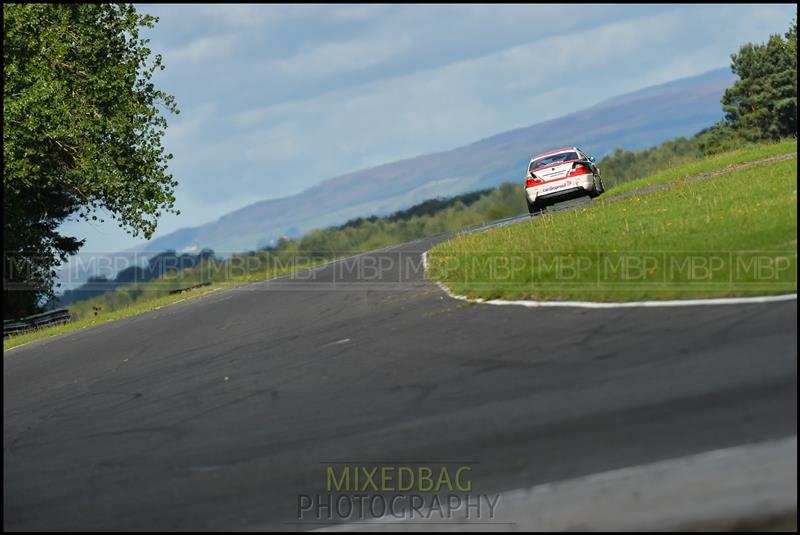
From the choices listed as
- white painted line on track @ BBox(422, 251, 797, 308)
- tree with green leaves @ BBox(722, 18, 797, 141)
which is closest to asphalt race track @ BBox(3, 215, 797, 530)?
white painted line on track @ BBox(422, 251, 797, 308)

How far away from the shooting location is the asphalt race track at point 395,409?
8.28 m

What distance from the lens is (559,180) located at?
3528 centimetres

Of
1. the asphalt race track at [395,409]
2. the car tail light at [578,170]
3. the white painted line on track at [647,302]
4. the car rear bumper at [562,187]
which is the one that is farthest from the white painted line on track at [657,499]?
the car tail light at [578,170]

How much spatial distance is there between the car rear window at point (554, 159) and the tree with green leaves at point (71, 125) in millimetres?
13565

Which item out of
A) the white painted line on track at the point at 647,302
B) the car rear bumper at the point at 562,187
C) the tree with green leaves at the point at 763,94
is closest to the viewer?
the white painted line on track at the point at 647,302

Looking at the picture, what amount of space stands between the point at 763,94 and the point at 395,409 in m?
104

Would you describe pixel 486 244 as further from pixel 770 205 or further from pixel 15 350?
pixel 15 350

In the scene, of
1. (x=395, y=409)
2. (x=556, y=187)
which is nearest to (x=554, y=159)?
(x=556, y=187)

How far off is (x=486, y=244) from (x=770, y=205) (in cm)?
830

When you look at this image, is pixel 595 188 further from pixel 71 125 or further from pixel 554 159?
pixel 71 125

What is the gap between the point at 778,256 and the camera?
14.1 metres

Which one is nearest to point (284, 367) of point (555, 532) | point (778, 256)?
point (778, 256)

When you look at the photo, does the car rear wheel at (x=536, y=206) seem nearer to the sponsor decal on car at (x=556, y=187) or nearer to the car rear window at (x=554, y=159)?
the sponsor decal on car at (x=556, y=187)

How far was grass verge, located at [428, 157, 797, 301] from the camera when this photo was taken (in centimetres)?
1404
